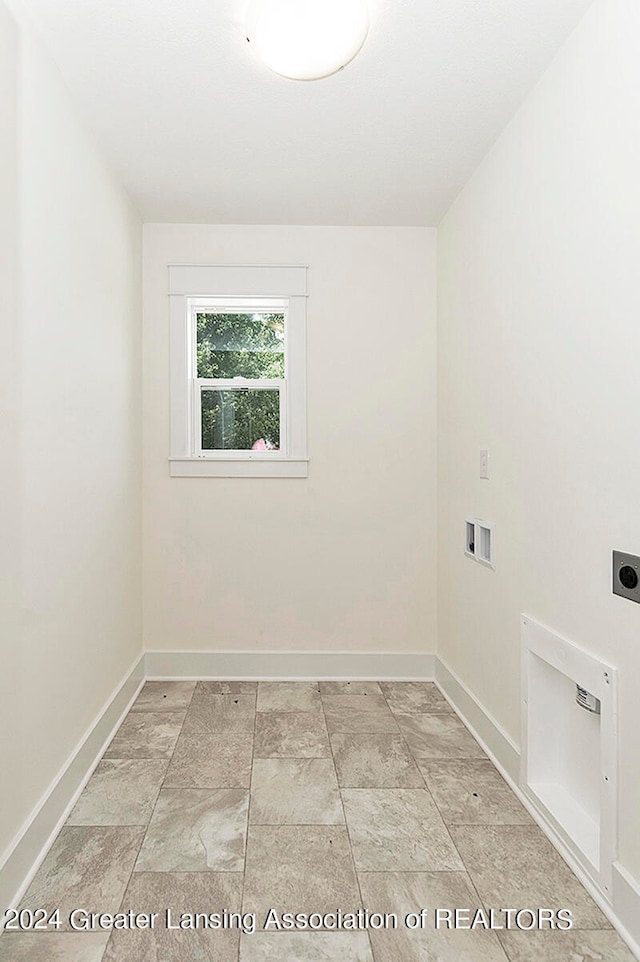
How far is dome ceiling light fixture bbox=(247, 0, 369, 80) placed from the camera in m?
1.81

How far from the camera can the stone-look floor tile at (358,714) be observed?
9.96ft

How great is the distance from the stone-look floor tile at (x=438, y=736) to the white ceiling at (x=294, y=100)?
2.53 m

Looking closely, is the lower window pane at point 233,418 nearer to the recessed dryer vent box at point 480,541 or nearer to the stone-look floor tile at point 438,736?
the recessed dryer vent box at point 480,541

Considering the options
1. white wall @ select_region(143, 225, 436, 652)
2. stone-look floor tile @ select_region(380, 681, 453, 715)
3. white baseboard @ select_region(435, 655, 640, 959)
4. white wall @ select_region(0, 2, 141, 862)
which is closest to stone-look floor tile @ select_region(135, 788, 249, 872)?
white wall @ select_region(0, 2, 141, 862)

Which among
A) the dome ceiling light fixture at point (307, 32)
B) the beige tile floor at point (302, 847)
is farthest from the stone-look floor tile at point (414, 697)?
the dome ceiling light fixture at point (307, 32)

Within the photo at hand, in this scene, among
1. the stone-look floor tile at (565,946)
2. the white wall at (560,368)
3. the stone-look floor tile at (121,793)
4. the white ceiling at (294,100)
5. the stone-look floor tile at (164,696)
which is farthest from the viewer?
the stone-look floor tile at (164,696)

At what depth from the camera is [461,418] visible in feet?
10.6

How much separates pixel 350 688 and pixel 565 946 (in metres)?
1.99

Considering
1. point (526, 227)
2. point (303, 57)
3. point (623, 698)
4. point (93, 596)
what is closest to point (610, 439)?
point (623, 698)

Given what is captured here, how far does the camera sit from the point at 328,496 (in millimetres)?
3734

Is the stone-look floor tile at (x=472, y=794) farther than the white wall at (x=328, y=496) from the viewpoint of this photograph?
No

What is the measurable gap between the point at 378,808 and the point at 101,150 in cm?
281

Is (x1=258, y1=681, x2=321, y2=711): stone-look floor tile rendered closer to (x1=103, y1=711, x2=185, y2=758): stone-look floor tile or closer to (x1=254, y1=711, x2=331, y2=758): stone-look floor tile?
(x1=254, y1=711, x2=331, y2=758): stone-look floor tile

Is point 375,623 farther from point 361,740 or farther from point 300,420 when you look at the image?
point 300,420
